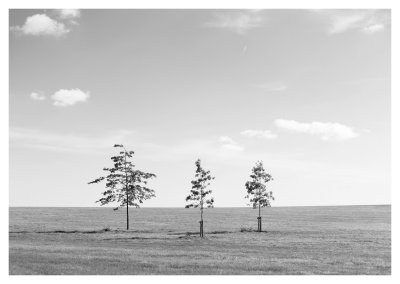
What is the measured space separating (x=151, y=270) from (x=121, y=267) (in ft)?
6.04

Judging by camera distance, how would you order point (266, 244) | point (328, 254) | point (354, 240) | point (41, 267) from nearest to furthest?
point (41, 267)
point (328, 254)
point (266, 244)
point (354, 240)

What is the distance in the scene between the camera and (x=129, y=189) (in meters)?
65.1

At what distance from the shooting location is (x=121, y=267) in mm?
26750

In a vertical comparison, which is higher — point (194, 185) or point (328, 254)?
point (194, 185)

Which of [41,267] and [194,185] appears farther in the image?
[194,185]

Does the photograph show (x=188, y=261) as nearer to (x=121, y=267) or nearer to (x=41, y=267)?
(x=121, y=267)
